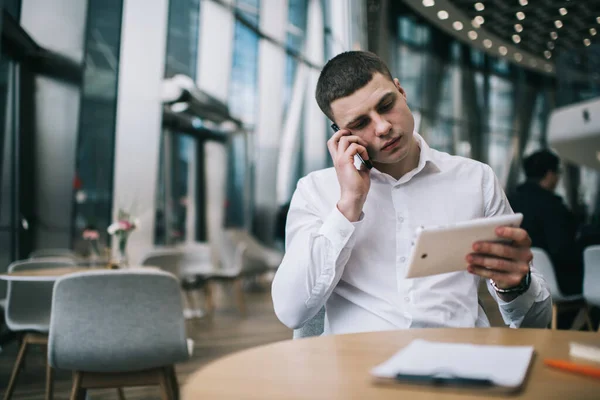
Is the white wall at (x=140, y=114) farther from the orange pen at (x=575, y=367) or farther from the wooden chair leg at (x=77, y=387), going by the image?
the orange pen at (x=575, y=367)

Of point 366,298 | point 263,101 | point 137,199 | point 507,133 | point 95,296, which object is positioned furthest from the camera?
point 507,133

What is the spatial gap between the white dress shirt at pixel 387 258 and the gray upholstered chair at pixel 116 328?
97cm

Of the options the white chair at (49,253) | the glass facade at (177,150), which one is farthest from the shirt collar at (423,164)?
the glass facade at (177,150)

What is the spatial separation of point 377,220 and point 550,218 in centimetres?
247

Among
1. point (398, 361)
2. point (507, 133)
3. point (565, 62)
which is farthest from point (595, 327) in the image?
point (507, 133)

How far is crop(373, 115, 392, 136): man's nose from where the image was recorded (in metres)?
1.50

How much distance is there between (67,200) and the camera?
19.8 ft

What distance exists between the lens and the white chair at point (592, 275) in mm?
3539

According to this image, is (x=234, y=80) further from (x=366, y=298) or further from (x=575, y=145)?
(x=366, y=298)

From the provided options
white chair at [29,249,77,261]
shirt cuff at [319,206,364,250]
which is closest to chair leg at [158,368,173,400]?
shirt cuff at [319,206,364,250]

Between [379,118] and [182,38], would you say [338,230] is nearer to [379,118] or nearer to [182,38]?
[379,118]

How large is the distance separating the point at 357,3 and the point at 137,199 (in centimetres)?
665

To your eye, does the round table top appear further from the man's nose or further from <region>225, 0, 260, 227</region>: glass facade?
<region>225, 0, 260, 227</region>: glass facade

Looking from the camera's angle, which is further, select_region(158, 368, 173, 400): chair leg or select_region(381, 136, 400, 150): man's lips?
select_region(158, 368, 173, 400): chair leg
